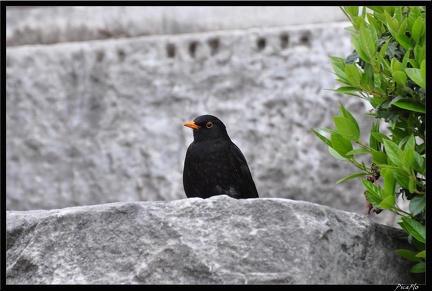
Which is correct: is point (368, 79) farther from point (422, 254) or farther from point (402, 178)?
point (422, 254)

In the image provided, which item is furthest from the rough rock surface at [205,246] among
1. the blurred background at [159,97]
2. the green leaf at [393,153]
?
the blurred background at [159,97]

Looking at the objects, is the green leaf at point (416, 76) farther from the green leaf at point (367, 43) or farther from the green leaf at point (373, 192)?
the green leaf at point (373, 192)

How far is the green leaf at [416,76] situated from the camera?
9.69 ft

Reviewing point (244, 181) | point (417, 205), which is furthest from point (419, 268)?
point (244, 181)

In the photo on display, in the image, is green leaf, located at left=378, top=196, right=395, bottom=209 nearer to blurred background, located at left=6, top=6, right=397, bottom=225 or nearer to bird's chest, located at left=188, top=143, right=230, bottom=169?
bird's chest, located at left=188, top=143, right=230, bottom=169

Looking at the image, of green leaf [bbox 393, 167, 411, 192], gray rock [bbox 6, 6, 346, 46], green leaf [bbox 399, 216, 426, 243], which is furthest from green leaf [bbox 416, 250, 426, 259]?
gray rock [bbox 6, 6, 346, 46]

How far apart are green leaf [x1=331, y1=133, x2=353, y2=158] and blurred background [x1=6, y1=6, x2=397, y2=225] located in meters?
2.57

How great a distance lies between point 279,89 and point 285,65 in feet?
0.63

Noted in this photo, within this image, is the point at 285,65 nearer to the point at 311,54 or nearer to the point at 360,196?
the point at 311,54

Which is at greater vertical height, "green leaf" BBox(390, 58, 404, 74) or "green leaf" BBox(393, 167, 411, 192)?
→ "green leaf" BBox(390, 58, 404, 74)

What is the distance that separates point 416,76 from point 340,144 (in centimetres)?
54

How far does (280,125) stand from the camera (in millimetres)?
6023

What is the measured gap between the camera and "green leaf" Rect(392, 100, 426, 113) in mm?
3094

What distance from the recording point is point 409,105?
3.11 m
